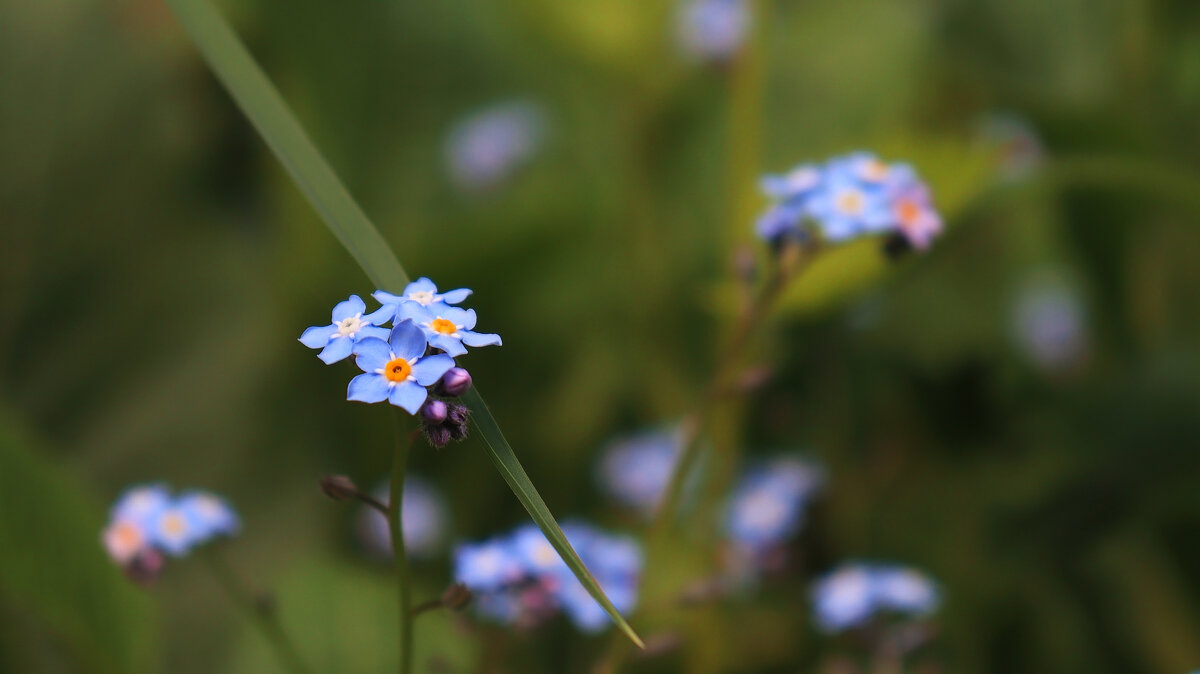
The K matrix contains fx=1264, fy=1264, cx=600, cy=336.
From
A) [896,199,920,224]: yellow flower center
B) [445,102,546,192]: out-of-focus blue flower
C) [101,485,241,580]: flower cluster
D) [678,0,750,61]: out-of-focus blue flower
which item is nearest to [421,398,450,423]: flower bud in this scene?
[101,485,241,580]: flower cluster

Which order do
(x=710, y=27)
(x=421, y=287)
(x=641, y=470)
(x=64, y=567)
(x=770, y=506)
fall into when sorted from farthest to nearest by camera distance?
1. (x=710, y=27)
2. (x=641, y=470)
3. (x=770, y=506)
4. (x=64, y=567)
5. (x=421, y=287)

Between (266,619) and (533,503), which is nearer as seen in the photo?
(533,503)

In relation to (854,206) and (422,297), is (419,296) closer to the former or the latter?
(422,297)

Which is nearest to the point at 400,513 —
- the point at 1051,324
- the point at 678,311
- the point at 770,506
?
the point at 770,506

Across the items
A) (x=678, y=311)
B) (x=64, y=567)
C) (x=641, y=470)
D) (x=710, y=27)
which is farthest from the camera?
(x=710, y=27)

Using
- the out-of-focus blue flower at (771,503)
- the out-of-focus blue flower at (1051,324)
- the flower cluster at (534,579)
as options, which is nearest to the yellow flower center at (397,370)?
the flower cluster at (534,579)

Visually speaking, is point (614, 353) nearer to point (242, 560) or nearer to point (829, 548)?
point (829, 548)

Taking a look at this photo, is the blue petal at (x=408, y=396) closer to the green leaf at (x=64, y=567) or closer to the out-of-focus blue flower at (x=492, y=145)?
the green leaf at (x=64, y=567)
